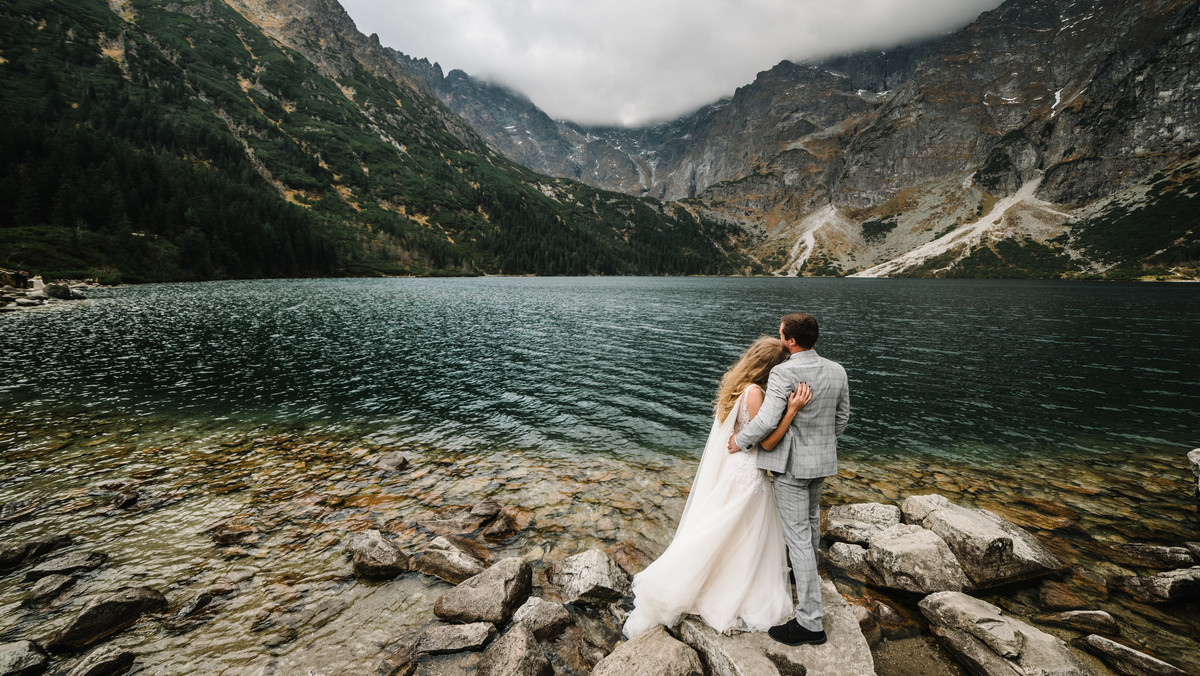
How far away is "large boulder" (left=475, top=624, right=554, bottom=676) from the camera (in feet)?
20.0

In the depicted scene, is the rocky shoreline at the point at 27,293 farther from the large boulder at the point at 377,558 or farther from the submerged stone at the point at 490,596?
the submerged stone at the point at 490,596

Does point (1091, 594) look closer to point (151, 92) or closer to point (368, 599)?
point (368, 599)

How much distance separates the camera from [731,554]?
22.5ft

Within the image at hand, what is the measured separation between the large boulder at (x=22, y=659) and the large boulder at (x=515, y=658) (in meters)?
6.34

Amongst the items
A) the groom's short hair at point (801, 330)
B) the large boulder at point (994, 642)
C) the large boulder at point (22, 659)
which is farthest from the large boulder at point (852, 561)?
the large boulder at point (22, 659)

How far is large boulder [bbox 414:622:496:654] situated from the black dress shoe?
182 inches

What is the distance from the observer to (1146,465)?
1518cm

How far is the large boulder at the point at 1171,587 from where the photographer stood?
25.6 ft

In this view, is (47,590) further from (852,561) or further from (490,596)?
(852,561)

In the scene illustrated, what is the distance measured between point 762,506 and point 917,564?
175 inches

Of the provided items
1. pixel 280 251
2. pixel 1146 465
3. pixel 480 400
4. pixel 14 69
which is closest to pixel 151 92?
pixel 14 69

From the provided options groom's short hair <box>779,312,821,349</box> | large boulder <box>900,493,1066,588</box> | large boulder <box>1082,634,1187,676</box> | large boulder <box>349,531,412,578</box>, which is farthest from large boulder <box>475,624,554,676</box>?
large boulder <box>900,493,1066,588</box>

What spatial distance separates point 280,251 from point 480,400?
14565 cm

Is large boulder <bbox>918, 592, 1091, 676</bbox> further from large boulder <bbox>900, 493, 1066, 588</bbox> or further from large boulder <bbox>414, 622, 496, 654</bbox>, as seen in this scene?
large boulder <bbox>414, 622, 496, 654</bbox>
